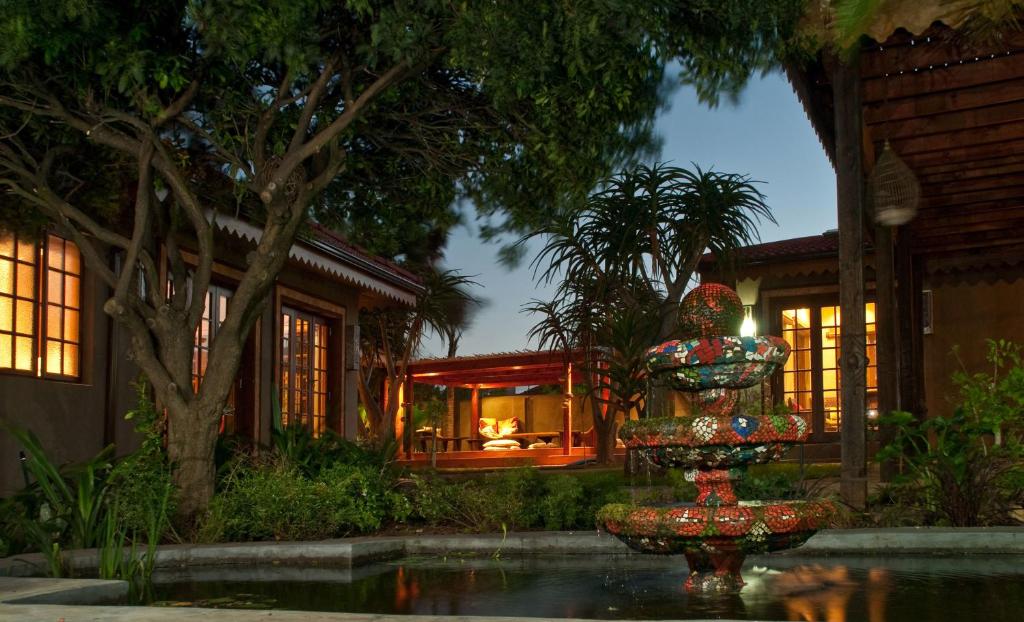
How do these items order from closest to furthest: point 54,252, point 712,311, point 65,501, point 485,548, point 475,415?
point 712,311 < point 485,548 < point 65,501 < point 54,252 < point 475,415

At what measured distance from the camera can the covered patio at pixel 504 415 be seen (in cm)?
2131

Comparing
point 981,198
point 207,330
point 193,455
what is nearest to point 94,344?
point 207,330

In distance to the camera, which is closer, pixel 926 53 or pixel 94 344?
pixel 926 53

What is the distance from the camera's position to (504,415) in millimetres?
27516

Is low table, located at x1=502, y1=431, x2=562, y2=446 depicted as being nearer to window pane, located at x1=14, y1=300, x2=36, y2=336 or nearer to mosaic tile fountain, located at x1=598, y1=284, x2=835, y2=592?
window pane, located at x1=14, y1=300, x2=36, y2=336

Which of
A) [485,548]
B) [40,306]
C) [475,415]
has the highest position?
[40,306]

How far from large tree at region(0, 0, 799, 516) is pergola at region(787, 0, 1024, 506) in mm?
1334

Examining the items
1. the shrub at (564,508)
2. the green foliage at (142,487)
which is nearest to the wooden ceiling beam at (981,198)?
the shrub at (564,508)

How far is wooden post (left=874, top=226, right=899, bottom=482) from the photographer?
9.51 meters

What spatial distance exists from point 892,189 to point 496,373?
1533 cm

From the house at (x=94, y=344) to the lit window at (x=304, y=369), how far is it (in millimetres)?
28

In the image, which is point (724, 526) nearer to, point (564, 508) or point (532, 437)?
point (564, 508)

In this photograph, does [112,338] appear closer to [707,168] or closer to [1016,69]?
[707,168]

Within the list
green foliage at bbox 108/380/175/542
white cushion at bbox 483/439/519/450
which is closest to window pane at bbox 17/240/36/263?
green foliage at bbox 108/380/175/542
